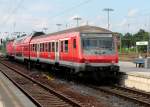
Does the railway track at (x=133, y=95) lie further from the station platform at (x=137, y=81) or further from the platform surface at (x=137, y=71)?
the platform surface at (x=137, y=71)

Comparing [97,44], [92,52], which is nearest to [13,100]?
[92,52]

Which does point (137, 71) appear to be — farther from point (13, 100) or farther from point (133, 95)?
point (13, 100)

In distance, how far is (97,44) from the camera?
22.1m

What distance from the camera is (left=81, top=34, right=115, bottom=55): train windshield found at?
859 inches

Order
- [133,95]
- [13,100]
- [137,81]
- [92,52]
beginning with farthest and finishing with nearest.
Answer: [92,52]
[137,81]
[133,95]
[13,100]

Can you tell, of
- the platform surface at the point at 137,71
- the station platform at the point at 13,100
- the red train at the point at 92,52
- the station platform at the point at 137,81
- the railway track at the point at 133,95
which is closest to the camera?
the station platform at the point at 13,100

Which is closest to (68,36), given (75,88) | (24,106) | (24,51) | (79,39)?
(79,39)

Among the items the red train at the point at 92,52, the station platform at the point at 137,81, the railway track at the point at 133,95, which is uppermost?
the red train at the point at 92,52

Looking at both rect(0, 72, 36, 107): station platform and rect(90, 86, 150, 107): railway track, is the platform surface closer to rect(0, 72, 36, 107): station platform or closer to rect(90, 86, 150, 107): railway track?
rect(90, 86, 150, 107): railway track

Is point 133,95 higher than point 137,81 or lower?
lower

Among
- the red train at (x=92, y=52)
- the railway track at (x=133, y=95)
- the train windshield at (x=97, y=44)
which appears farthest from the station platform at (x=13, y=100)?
the train windshield at (x=97, y=44)

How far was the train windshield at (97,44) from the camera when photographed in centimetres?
2183

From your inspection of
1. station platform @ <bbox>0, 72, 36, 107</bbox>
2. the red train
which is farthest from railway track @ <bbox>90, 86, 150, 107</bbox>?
station platform @ <bbox>0, 72, 36, 107</bbox>

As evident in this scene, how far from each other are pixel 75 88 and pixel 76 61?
1641mm
